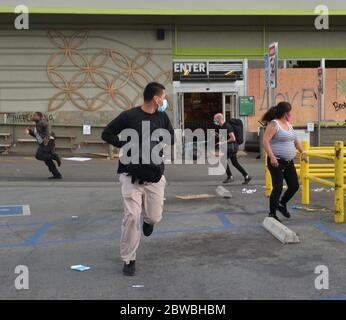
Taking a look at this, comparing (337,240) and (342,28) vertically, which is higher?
(342,28)

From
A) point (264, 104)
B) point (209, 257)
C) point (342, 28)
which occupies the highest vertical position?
point (342, 28)

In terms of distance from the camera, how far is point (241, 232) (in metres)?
7.18

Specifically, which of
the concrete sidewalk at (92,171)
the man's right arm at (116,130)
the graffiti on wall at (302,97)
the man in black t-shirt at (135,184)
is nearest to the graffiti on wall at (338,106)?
the graffiti on wall at (302,97)

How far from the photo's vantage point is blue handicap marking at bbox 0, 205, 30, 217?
28.9 ft

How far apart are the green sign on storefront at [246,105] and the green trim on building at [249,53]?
5.57 ft

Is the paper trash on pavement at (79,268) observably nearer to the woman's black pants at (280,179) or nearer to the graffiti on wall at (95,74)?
the woman's black pants at (280,179)

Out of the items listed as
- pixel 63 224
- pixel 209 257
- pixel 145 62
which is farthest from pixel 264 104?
pixel 209 257

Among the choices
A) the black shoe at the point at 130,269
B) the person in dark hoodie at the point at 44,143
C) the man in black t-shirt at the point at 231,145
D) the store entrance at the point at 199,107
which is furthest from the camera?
the store entrance at the point at 199,107

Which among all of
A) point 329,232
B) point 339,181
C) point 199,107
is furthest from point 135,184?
point 199,107

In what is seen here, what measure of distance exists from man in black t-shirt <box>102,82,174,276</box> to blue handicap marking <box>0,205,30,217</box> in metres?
3.88

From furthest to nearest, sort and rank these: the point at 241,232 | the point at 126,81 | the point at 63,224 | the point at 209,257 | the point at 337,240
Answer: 1. the point at 126,81
2. the point at 63,224
3. the point at 241,232
4. the point at 337,240
5. the point at 209,257

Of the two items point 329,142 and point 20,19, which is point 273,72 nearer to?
point 329,142

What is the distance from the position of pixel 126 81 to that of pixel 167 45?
2.00 meters

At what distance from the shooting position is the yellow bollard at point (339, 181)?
295 inches
